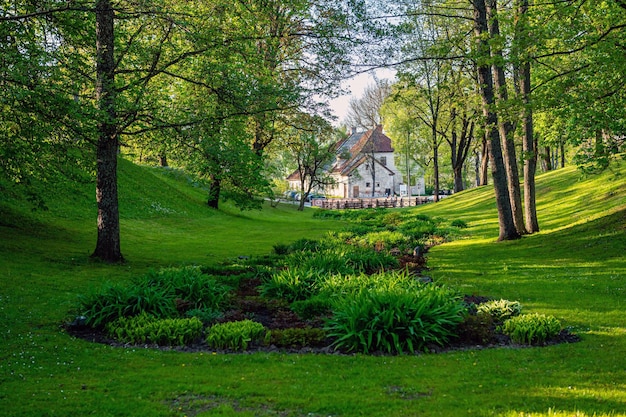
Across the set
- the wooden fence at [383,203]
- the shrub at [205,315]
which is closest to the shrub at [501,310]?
the shrub at [205,315]

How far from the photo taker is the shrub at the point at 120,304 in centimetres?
886

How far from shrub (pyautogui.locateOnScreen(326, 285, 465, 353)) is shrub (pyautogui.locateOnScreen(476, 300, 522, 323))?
2.57ft

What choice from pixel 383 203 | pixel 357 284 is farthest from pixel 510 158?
pixel 383 203

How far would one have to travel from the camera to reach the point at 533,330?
7754mm

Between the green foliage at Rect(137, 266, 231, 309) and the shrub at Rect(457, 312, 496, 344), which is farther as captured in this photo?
the green foliage at Rect(137, 266, 231, 309)

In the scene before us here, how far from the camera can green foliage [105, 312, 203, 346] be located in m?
7.95

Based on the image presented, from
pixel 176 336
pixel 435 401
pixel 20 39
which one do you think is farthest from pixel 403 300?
pixel 20 39

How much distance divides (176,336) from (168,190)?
82.6 ft

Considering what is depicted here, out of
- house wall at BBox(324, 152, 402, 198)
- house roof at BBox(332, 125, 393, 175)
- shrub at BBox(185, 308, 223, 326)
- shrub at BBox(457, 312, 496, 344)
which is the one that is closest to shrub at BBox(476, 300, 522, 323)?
shrub at BBox(457, 312, 496, 344)

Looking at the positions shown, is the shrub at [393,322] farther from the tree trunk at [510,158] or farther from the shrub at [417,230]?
the shrub at [417,230]

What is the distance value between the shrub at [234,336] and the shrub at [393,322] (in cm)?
111

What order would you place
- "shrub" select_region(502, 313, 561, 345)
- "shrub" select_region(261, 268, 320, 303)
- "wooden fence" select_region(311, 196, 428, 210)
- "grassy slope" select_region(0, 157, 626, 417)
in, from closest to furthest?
"grassy slope" select_region(0, 157, 626, 417) < "shrub" select_region(502, 313, 561, 345) < "shrub" select_region(261, 268, 320, 303) < "wooden fence" select_region(311, 196, 428, 210)

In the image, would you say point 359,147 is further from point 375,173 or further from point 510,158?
point 510,158

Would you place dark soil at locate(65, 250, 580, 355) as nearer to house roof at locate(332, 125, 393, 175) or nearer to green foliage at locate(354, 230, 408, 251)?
green foliage at locate(354, 230, 408, 251)
